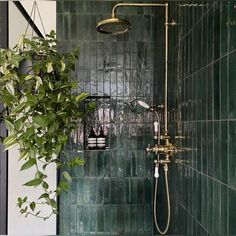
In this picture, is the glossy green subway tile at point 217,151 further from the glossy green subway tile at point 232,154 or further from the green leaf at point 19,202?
the green leaf at point 19,202

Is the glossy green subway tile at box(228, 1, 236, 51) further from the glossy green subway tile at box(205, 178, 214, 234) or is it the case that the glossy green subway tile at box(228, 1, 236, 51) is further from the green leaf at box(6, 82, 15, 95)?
the green leaf at box(6, 82, 15, 95)

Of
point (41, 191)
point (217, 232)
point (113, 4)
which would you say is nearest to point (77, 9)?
point (113, 4)

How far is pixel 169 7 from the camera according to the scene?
4.29ft

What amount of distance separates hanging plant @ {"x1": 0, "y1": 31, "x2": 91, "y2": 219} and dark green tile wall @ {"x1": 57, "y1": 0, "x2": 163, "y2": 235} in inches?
9.7

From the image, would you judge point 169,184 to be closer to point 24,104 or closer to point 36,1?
point 24,104

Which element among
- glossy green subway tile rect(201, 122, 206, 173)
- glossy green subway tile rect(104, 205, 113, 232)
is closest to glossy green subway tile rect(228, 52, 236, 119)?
glossy green subway tile rect(201, 122, 206, 173)

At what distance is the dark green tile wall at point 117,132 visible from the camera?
57.0 inches

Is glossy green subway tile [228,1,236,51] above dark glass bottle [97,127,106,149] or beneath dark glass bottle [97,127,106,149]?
above

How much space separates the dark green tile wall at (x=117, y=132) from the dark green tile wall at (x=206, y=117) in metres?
0.14

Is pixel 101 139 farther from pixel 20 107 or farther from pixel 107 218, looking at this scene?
pixel 20 107

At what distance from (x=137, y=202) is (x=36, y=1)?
1.01m

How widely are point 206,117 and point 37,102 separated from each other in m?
0.65

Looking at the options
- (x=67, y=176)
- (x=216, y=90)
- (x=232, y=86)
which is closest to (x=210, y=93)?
(x=216, y=90)

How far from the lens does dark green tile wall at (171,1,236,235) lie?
1.00 metres
